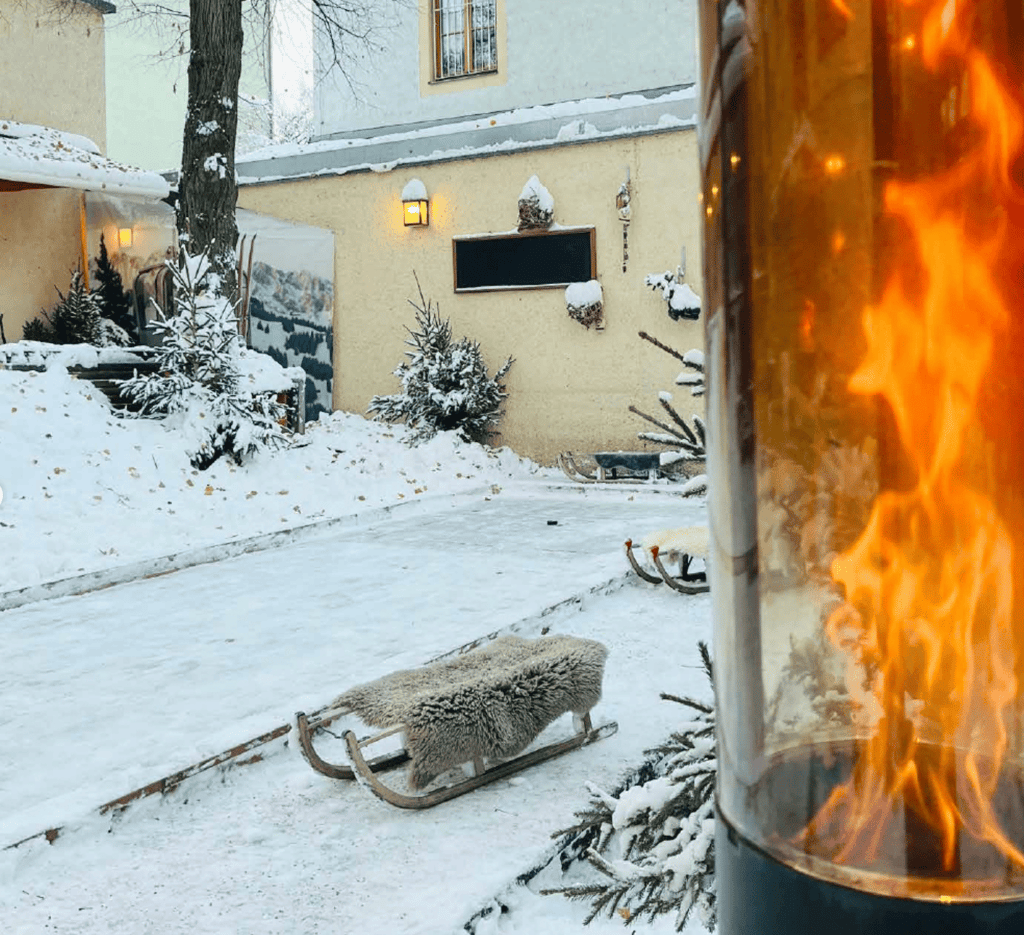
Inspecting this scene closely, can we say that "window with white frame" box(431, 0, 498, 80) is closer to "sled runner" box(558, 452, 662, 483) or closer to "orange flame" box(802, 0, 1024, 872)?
"sled runner" box(558, 452, 662, 483)

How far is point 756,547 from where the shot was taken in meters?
1.19

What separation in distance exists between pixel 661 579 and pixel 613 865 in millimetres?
4376

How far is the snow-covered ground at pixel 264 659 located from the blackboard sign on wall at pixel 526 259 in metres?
3.65

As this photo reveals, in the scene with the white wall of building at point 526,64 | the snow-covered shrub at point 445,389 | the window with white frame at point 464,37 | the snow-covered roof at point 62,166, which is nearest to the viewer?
the snow-covered shrub at point 445,389

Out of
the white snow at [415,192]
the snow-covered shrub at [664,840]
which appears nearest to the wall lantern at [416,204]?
the white snow at [415,192]

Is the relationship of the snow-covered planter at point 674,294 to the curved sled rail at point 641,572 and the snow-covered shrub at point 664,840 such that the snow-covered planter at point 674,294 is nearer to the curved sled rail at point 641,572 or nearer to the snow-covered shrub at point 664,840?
the curved sled rail at point 641,572

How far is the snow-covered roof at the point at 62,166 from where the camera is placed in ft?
47.1

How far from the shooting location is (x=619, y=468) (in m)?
13.3

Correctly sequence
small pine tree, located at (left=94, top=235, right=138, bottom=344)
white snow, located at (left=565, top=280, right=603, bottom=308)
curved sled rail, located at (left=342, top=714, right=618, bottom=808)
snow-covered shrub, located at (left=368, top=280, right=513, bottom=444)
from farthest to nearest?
small pine tree, located at (left=94, top=235, right=138, bottom=344)
snow-covered shrub, located at (left=368, top=280, right=513, bottom=444)
white snow, located at (left=565, top=280, right=603, bottom=308)
curved sled rail, located at (left=342, top=714, right=618, bottom=808)

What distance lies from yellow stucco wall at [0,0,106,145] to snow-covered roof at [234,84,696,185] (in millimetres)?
4115

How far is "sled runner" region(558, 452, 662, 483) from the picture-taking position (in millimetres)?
12797

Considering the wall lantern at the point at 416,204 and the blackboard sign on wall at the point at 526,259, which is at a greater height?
the wall lantern at the point at 416,204

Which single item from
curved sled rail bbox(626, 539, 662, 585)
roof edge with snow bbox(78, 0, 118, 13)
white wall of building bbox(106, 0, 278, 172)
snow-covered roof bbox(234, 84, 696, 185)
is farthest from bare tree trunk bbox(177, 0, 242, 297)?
white wall of building bbox(106, 0, 278, 172)

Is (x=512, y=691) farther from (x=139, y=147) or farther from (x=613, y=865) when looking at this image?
(x=139, y=147)
